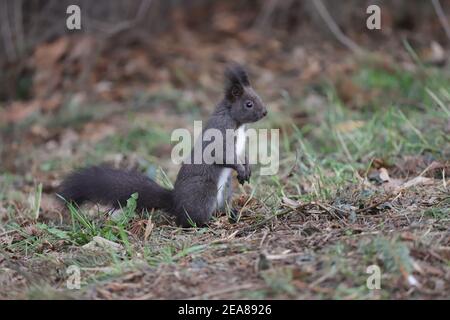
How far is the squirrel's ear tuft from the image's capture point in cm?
439

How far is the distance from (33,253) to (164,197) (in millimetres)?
801

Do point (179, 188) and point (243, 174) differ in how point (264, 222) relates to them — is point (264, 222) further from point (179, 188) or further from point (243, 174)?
point (179, 188)

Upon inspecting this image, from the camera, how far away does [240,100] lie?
4414 mm

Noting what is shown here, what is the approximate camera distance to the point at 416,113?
19.6 ft

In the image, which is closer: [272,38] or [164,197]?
[164,197]

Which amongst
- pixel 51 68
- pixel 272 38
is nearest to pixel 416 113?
pixel 272 38

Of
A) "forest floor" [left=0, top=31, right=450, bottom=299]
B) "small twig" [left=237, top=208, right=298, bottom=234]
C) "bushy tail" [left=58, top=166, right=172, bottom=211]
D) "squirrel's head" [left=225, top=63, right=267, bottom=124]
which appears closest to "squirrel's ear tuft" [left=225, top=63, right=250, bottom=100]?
"squirrel's head" [left=225, top=63, right=267, bottom=124]

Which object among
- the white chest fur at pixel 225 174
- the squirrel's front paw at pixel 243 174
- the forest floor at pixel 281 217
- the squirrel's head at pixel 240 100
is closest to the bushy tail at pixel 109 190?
the forest floor at pixel 281 217

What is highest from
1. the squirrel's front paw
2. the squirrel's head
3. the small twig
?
the squirrel's head

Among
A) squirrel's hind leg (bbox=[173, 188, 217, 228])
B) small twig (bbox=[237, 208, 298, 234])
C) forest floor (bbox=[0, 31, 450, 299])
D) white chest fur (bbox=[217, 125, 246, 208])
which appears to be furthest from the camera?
white chest fur (bbox=[217, 125, 246, 208])

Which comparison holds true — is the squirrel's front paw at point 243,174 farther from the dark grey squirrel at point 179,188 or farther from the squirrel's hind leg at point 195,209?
the squirrel's hind leg at point 195,209

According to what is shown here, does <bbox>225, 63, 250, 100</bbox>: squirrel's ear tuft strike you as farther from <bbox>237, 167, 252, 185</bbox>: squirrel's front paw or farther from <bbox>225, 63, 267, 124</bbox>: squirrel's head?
<bbox>237, 167, 252, 185</bbox>: squirrel's front paw

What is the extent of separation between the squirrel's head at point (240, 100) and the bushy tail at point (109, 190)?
2.19 feet

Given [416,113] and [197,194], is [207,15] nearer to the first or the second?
[416,113]
